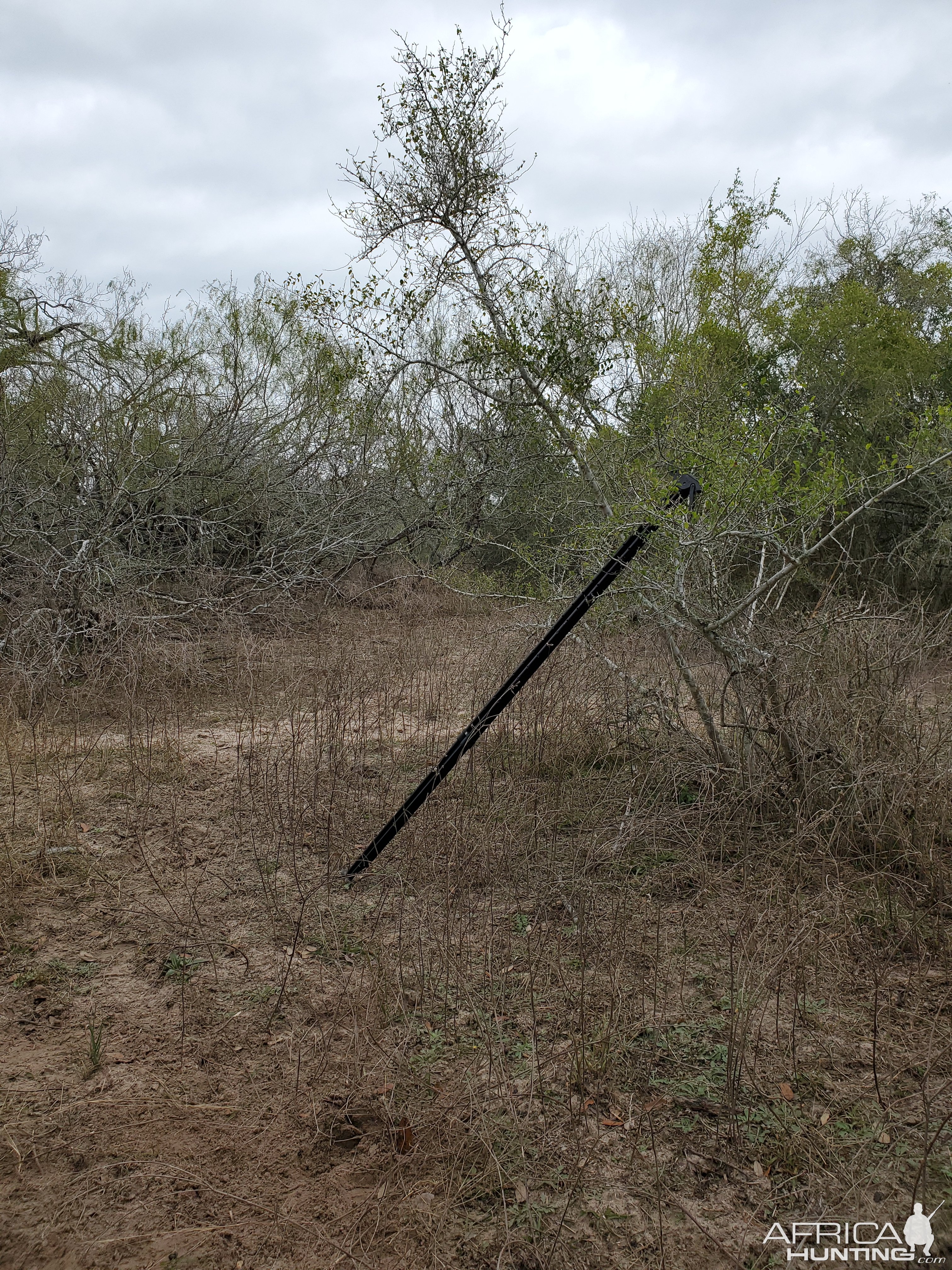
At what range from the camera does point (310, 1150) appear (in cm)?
224

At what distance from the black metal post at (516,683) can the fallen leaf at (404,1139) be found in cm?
141

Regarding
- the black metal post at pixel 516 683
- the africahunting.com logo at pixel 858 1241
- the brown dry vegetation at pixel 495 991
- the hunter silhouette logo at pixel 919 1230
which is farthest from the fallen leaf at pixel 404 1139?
the black metal post at pixel 516 683

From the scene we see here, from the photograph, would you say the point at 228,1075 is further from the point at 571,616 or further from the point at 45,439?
the point at 45,439

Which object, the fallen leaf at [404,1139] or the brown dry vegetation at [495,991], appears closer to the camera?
the brown dry vegetation at [495,991]

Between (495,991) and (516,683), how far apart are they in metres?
1.23

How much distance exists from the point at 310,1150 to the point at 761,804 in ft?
8.93

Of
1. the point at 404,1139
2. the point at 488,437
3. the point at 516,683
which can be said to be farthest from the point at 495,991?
the point at 488,437

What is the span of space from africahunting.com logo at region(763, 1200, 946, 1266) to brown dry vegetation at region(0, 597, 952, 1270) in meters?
0.05

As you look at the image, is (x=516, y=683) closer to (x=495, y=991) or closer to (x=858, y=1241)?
(x=495, y=991)

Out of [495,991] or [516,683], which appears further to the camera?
[516,683]

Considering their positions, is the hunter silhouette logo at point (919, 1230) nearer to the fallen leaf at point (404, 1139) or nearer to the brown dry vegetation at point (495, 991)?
the brown dry vegetation at point (495, 991)

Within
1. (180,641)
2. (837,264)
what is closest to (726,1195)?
(180,641)

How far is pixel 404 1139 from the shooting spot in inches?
89.1

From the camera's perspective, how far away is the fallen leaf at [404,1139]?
2.25 meters
